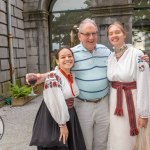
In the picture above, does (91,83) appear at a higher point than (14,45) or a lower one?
lower

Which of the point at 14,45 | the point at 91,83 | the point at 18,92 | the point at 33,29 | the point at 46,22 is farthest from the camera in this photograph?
the point at 46,22

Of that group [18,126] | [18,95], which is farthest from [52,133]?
[18,95]

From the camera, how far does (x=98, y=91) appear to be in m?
3.29

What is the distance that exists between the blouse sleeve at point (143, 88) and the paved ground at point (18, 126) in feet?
8.37

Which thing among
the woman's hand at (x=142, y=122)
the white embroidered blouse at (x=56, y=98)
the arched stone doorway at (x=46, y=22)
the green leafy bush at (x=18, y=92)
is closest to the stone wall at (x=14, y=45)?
the arched stone doorway at (x=46, y=22)

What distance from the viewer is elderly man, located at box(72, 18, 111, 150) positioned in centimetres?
326

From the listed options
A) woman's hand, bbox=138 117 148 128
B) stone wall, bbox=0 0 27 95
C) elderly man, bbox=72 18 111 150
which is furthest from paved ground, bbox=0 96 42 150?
woman's hand, bbox=138 117 148 128

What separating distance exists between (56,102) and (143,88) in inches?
34.2

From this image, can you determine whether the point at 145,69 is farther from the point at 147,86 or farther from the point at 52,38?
the point at 52,38

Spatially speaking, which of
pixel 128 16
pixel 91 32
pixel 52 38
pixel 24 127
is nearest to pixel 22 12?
pixel 52 38

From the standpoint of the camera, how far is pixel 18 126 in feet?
22.0

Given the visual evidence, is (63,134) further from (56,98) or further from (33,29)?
(33,29)

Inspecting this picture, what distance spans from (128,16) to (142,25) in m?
1.41

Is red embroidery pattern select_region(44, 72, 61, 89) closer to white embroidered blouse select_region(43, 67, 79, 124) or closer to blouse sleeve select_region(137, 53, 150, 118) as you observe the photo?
white embroidered blouse select_region(43, 67, 79, 124)
